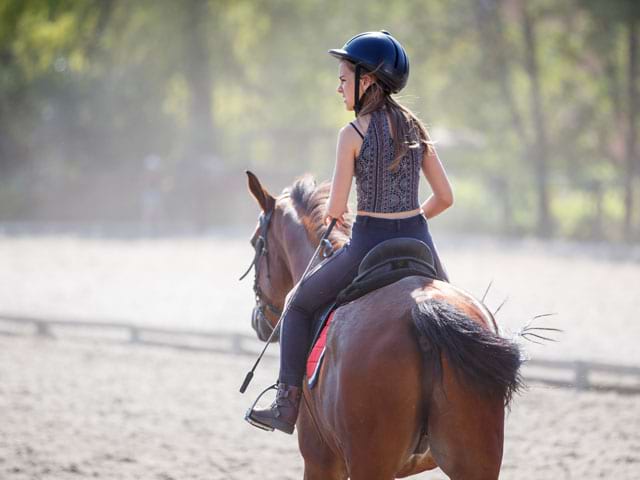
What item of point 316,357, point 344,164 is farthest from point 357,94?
point 316,357

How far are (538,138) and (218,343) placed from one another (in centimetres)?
1664

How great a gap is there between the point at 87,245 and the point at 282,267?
691 inches

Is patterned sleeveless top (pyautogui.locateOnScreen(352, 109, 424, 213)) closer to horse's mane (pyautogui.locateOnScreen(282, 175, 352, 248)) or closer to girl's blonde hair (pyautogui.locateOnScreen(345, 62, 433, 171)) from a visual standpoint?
girl's blonde hair (pyautogui.locateOnScreen(345, 62, 433, 171))

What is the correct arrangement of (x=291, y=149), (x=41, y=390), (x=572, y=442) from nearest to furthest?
(x=572, y=442), (x=41, y=390), (x=291, y=149)

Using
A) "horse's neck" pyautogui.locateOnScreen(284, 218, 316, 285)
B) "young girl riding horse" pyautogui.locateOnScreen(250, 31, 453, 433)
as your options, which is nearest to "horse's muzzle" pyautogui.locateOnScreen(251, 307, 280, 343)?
"horse's neck" pyautogui.locateOnScreen(284, 218, 316, 285)

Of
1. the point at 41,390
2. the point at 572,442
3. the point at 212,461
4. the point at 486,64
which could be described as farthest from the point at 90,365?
the point at 486,64

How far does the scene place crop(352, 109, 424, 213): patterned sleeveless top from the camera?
3.85 m

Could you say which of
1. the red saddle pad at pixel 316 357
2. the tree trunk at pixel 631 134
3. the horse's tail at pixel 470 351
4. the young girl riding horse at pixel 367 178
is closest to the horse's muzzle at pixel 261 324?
the young girl riding horse at pixel 367 178

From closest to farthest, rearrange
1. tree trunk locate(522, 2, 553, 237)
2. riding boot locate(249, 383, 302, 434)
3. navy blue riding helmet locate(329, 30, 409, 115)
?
navy blue riding helmet locate(329, 30, 409, 115), riding boot locate(249, 383, 302, 434), tree trunk locate(522, 2, 553, 237)

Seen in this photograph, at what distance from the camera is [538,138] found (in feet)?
83.0

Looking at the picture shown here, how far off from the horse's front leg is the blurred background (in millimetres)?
20490

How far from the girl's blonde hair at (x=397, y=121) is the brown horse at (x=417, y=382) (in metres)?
0.56

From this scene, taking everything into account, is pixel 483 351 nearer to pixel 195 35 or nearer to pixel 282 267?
pixel 282 267

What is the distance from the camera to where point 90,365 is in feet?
32.4
